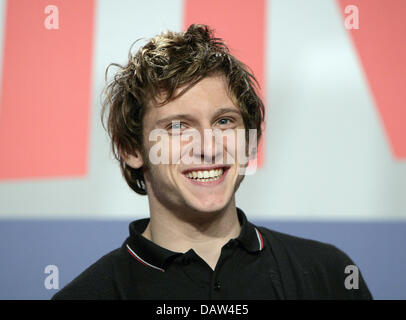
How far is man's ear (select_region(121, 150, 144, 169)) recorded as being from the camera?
1.21m

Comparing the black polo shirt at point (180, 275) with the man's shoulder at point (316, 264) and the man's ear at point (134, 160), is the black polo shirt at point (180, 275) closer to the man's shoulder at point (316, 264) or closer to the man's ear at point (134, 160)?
the man's shoulder at point (316, 264)

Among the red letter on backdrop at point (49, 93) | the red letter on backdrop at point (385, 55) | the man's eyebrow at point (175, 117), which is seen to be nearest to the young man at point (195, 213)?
the man's eyebrow at point (175, 117)

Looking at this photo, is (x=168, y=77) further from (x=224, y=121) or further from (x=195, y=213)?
(x=195, y=213)

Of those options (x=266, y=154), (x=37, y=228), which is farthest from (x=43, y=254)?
(x=266, y=154)

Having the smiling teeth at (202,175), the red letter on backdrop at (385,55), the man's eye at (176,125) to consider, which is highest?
the red letter on backdrop at (385,55)

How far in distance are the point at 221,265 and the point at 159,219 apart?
0.60 feet

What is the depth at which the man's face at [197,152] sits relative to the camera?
107 centimetres

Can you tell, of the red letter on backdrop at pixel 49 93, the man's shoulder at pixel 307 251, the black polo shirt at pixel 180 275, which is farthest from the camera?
the red letter on backdrop at pixel 49 93

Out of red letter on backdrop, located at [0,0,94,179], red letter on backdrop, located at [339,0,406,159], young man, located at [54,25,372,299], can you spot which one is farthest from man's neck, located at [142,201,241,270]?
red letter on backdrop, located at [339,0,406,159]

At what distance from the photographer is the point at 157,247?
42.1 inches

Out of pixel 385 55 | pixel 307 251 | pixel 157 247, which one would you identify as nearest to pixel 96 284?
pixel 157 247

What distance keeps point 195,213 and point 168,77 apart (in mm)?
310

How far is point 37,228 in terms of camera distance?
172 cm

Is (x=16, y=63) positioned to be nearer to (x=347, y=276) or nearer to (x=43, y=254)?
(x=43, y=254)
